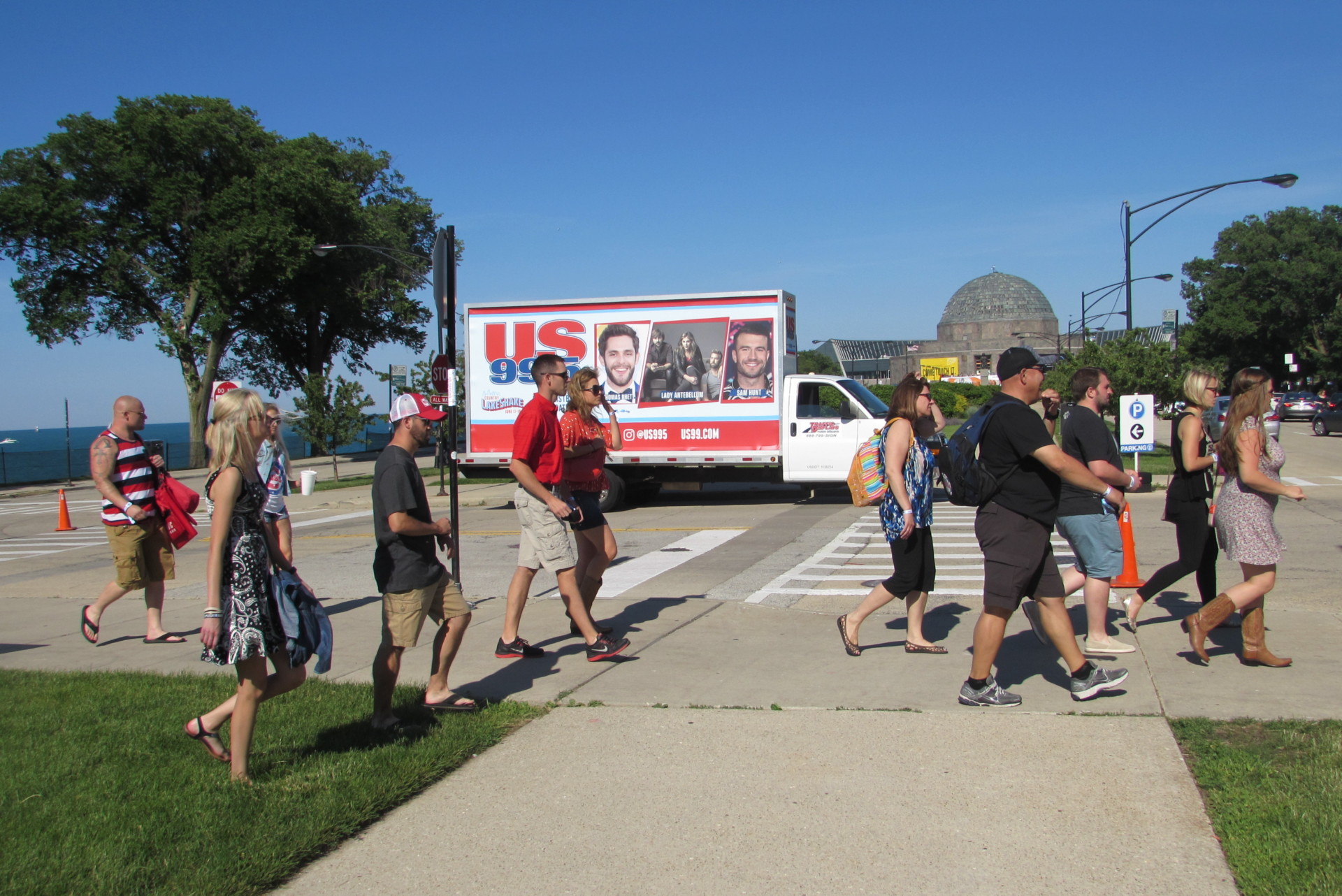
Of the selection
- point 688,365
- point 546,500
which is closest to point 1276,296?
point 688,365

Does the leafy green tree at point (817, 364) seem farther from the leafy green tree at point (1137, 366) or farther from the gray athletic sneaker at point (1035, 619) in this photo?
the gray athletic sneaker at point (1035, 619)

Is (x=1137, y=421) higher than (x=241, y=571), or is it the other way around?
(x=1137, y=421)

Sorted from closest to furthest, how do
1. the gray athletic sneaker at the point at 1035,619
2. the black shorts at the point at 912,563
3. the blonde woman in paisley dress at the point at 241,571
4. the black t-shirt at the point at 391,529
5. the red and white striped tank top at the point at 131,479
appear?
the blonde woman in paisley dress at the point at 241,571 < the black t-shirt at the point at 391,529 < the gray athletic sneaker at the point at 1035,619 < the black shorts at the point at 912,563 < the red and white striped tank top at the point at 131,479

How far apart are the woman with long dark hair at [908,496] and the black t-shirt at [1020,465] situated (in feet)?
3.58

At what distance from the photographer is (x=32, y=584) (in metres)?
11.2

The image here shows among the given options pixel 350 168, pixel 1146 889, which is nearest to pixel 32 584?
pixel 1146 889

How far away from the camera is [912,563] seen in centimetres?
617

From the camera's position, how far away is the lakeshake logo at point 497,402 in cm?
1716

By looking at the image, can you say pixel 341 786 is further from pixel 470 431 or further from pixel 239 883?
pixel 470 431

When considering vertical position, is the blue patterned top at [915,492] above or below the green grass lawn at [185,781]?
above

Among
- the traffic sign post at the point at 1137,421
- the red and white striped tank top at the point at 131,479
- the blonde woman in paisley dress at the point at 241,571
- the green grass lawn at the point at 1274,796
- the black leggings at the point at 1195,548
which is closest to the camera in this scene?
the green grass lawn at the point at 1274,796

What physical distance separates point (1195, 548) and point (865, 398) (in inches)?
404

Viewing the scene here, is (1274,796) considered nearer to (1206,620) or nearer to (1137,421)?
(1206,620)

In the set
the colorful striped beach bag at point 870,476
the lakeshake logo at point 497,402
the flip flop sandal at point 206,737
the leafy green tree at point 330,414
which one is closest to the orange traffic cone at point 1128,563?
the colorful striped beach bag at point 870,476
